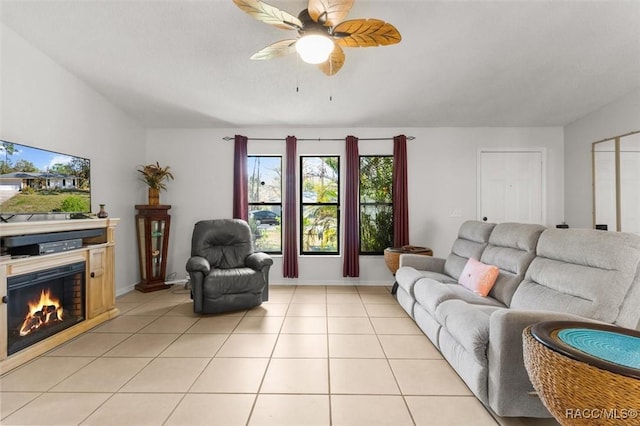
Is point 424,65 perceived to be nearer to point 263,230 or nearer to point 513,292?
point 513,292

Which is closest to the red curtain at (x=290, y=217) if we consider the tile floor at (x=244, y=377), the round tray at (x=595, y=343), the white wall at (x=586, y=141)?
the tile floor at (x=244, y=377)

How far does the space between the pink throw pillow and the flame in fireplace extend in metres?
3.85

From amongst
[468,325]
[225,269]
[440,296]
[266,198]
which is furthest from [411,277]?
[266,198]

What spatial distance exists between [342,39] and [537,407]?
2.56 meters

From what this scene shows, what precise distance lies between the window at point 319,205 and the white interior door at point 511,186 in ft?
7.66

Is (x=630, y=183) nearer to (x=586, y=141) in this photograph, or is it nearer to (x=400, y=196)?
(x=586, y=141)

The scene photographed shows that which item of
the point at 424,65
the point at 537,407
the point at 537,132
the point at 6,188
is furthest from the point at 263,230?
the point at 537,132

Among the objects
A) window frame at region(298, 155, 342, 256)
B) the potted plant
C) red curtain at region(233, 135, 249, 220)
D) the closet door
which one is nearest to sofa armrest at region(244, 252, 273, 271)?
red curtain at region(233, 135, 249, 220)

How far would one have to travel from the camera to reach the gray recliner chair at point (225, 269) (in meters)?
3.22

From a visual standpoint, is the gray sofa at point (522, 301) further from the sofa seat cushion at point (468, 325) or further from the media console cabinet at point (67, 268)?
the media console cabinet at point (67, 268)

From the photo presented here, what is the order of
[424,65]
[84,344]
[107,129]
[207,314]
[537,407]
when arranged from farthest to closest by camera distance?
1. [107,129]
2. [207,314]
3. [424,65]
4. [84,344]
5. [537,407]

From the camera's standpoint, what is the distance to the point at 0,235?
2105 mm

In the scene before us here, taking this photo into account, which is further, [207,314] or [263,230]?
[263,230]

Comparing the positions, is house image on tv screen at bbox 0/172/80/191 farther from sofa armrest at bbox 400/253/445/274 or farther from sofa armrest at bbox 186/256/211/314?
sofa armrest at bbox 400/253/445/274
